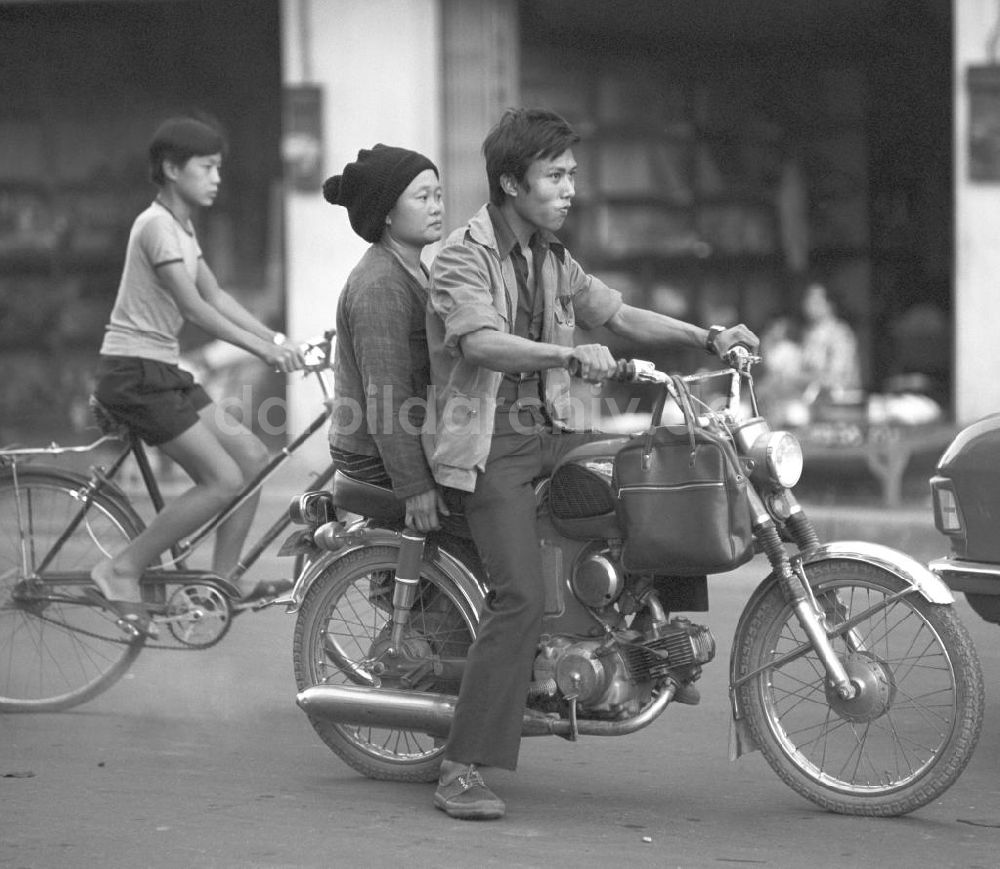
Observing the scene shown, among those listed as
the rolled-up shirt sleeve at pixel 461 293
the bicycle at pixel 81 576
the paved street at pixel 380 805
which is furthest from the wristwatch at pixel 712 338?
the bicycle at pixel 81 576

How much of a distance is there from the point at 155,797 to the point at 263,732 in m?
0.81

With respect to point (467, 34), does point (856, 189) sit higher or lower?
lower

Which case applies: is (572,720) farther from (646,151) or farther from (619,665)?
(646,151)

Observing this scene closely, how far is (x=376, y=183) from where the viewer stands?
15.8 feet

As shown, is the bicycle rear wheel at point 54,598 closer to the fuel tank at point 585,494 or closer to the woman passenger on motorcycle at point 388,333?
the woman passenger on motorcycle at point 388,333

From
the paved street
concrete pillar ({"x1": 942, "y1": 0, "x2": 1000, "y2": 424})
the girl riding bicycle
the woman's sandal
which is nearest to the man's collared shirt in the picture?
the paved street

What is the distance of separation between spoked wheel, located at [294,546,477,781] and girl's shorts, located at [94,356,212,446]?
3.54 ft

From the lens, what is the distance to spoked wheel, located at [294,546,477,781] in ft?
16.1

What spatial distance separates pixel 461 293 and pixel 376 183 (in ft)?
1.74

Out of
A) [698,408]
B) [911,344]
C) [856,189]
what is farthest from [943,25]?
[698,408]

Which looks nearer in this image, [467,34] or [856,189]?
[467,34]

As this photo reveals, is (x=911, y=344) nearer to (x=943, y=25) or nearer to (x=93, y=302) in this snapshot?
(x=943, y=25)

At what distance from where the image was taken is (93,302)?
1339 cm

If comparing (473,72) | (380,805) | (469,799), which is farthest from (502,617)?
(473,72)
